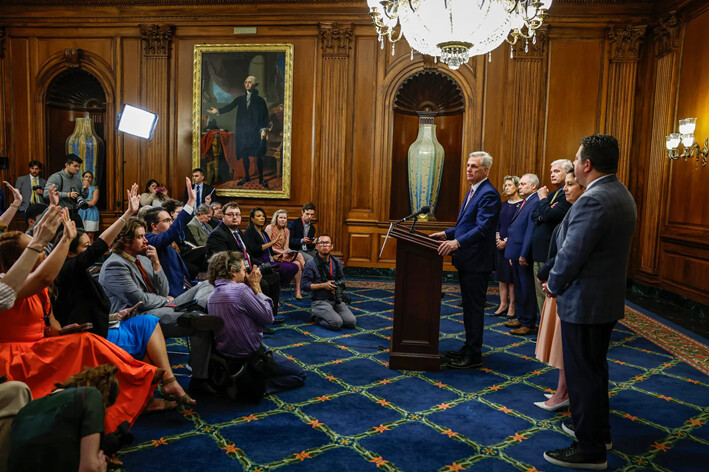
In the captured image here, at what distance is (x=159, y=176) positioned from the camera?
8.91 m

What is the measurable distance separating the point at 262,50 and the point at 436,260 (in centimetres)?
606

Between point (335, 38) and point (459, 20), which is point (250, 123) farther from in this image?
point (459, 20)

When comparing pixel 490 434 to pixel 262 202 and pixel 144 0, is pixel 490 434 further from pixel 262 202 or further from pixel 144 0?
pixel 144 0

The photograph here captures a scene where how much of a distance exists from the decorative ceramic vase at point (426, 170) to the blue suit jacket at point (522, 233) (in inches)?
120

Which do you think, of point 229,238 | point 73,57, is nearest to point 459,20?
point 229,238

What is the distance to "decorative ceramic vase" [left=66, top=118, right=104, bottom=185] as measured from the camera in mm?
9195

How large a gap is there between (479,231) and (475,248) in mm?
154

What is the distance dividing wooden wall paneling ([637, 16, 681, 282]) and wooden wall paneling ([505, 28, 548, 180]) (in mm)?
1521

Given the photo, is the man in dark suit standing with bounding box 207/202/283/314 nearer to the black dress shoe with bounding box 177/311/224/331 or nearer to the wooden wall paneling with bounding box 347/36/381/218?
the black dress shoe with bounding box 177/311/224/331

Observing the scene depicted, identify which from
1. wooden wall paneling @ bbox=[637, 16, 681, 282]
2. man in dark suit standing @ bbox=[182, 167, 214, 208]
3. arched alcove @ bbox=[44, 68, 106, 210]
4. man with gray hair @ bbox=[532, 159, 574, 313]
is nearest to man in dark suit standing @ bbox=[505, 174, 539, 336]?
man with gray hair @ bbox=[532, 159, 574, 313]

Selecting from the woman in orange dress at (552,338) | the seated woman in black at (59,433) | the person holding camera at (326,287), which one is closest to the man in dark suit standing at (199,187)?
the person holding camera at (326,287)

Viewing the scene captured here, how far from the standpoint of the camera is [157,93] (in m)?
8.82

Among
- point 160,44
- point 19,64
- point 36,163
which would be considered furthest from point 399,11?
point 19,64

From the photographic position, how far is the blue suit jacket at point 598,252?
2.38 meters
